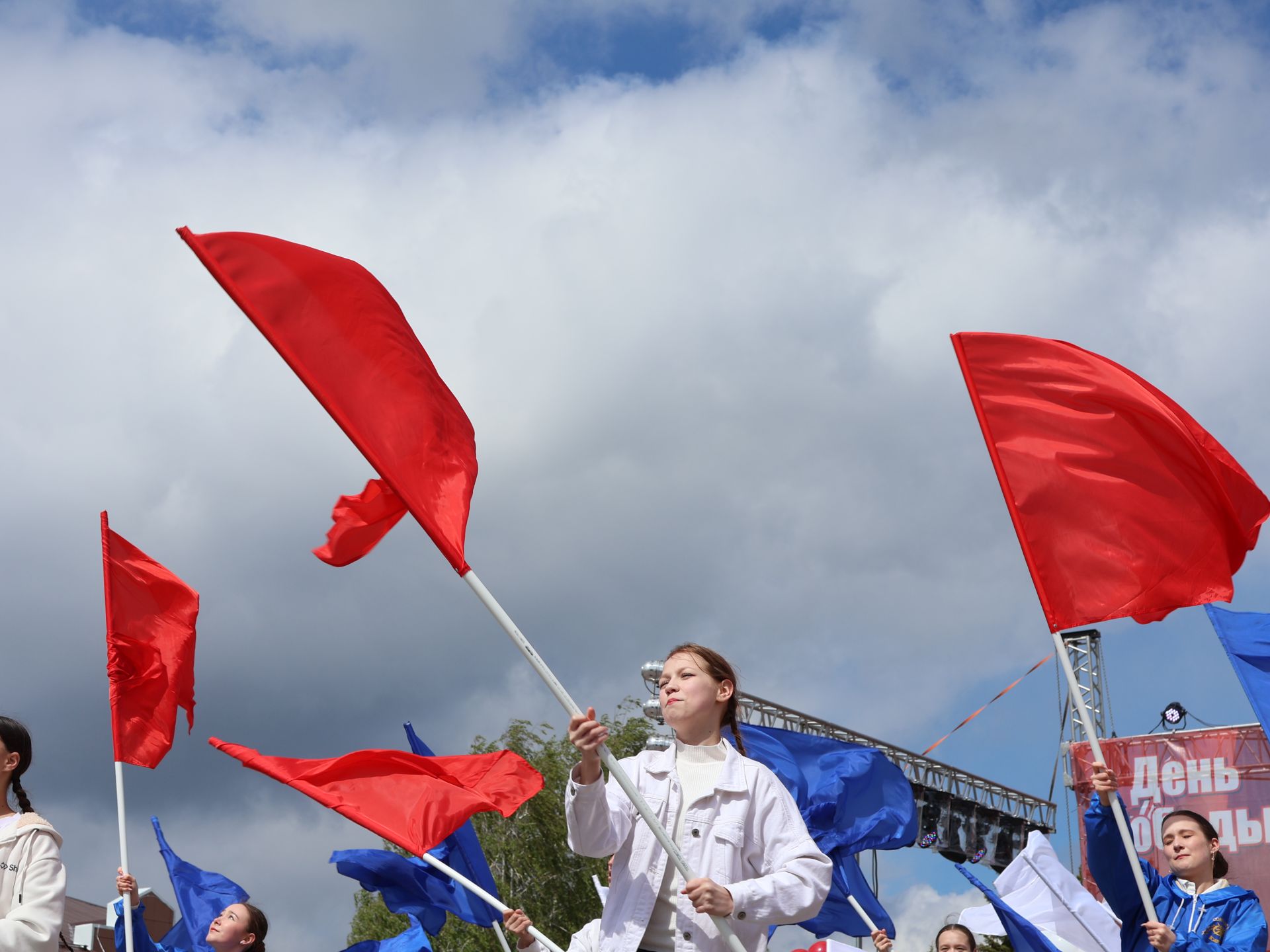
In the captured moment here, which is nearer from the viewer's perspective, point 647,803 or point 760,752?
point 647,803

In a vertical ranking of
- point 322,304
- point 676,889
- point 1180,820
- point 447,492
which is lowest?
point 676,889

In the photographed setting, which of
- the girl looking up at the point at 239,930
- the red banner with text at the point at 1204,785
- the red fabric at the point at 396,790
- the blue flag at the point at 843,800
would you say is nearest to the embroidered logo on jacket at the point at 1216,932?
the red fabric at the point at 396,790

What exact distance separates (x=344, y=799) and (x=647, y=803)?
159 inches

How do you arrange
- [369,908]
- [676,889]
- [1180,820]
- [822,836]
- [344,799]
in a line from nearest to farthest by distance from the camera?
[676,889]
[1180,820]
[344,799]
[822,836]
[369,908]

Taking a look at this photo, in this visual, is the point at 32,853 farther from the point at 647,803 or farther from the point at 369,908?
the point at 369,908

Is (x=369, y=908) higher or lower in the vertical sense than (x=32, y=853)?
higher

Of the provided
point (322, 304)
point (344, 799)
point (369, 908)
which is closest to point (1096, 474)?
point (322, 304)

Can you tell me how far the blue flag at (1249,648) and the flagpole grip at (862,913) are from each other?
4221 millimetres

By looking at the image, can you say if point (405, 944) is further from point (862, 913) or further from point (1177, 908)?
point (1177, 908)

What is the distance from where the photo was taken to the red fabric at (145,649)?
347 inches

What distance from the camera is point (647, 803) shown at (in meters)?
4.57

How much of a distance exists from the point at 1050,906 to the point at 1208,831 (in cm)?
377

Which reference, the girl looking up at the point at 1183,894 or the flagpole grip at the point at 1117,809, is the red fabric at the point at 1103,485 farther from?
the girl looking up at the point at 1183,894

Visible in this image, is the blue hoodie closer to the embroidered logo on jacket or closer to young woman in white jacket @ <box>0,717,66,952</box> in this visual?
Answer: the embroidered logo on jacket
